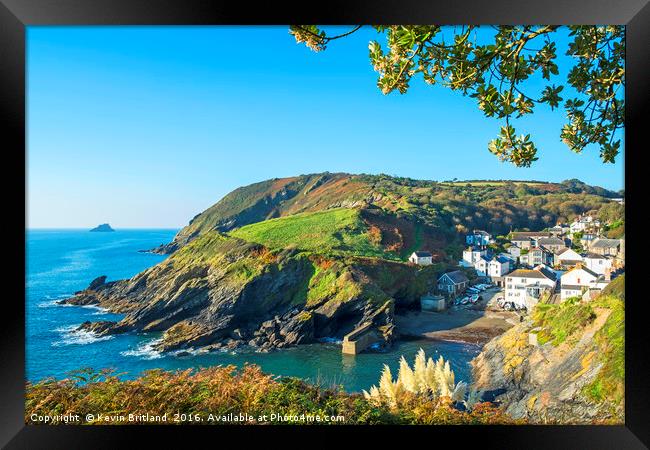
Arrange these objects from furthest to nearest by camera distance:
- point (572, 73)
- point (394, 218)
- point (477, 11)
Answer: point (394, 218) → point (572, 73) → point (477, 11)

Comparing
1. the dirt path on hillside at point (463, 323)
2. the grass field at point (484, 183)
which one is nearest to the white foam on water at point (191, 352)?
the dirt path on hillside at point (463, 323)

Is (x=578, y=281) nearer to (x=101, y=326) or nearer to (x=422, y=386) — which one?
(x=422, y=386)

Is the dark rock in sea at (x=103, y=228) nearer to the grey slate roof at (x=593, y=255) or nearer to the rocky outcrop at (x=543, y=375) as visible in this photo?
the rocky outcrop at (x=543, y=375)

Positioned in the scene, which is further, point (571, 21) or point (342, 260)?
point (342, 260)

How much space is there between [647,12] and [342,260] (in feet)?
12.5

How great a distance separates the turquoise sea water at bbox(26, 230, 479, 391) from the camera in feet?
13.6

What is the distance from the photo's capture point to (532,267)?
173 inches

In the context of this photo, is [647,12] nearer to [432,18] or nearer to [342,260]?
[432,18]

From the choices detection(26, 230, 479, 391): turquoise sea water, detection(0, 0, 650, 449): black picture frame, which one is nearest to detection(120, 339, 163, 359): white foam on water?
detection(26, 230, 479, 391): turquoise sea water

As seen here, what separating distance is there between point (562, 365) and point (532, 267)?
109 centimetres

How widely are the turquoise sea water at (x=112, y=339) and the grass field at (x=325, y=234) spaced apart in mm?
1242

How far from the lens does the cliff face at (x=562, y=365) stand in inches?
126

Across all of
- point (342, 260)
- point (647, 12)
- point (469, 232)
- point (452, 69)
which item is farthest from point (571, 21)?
point (342, 260)

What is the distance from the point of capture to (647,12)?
8.73 feet
